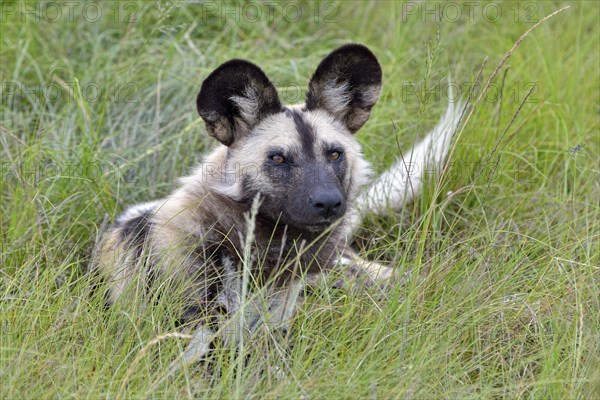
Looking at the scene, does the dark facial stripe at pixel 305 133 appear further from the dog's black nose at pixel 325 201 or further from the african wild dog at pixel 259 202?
the dog's black nose at pixel 325 201

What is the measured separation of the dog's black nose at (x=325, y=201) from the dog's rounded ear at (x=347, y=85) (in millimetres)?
595

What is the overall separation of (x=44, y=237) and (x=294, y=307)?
4.45 ft

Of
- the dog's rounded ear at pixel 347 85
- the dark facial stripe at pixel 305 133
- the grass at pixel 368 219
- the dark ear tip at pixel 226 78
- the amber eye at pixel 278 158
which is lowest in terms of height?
the grass at pixel 368 219

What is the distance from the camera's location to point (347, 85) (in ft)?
12.7

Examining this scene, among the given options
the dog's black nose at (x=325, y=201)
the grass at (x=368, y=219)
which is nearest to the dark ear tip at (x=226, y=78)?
Result: the dog's black nose at (x=325, y=201)

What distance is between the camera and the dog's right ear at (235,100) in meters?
3.57

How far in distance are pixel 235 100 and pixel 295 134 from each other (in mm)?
295

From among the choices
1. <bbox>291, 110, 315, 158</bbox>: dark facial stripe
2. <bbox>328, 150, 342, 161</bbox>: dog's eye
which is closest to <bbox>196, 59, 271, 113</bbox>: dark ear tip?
<bbox>291, 110, 315, 158</bbox>: dark facial stripe

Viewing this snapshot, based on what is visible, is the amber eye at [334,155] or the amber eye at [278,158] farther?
the amber eye at [334,155]

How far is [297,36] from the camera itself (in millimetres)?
6180

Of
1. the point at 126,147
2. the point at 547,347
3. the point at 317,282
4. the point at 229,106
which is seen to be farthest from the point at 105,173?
the point at 547,347

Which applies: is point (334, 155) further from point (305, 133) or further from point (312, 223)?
point (312, 223)

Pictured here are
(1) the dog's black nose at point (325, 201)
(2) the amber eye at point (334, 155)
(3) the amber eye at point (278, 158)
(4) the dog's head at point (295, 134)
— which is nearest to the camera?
(1) the dog's black nose at point (325, 201)

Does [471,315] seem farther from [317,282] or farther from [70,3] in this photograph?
[70,3]
